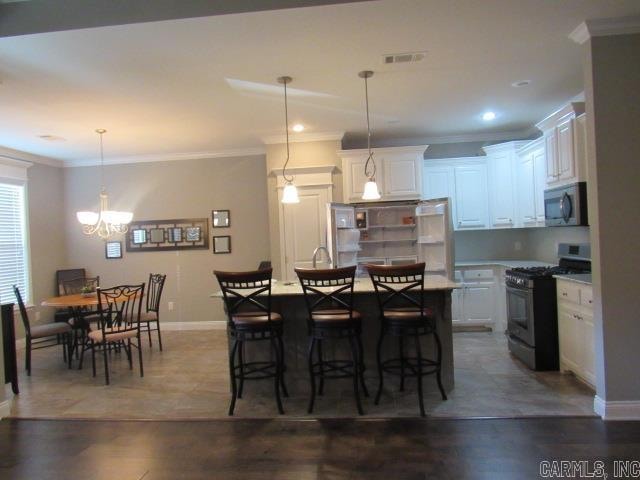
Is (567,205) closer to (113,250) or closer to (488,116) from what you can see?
(488,116)

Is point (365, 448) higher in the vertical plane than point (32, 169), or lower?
lower

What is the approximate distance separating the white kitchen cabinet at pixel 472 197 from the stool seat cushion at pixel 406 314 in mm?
3022

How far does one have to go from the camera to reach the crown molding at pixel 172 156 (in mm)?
6207

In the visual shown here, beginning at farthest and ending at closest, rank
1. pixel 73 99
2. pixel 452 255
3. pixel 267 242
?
1. pixel 267 242
2. pixel 452 255
3. pixel 73 99

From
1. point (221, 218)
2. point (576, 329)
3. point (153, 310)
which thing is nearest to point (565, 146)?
point (576, 329)

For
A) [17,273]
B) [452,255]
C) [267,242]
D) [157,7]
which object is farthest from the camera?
[267,242]

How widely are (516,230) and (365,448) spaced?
4565 millimetres

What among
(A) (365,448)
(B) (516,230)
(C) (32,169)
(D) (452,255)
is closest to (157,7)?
(A) (365,448)

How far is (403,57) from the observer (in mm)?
3207

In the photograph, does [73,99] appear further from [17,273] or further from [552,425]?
[552,425]

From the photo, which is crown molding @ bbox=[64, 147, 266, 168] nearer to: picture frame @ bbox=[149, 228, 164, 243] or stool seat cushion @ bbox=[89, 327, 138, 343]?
picture frame @ bbox=[149, 228, 164, 243]

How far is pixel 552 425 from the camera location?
9.17 ft

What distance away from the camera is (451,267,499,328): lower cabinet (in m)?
5.44

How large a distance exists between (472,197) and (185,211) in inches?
168
